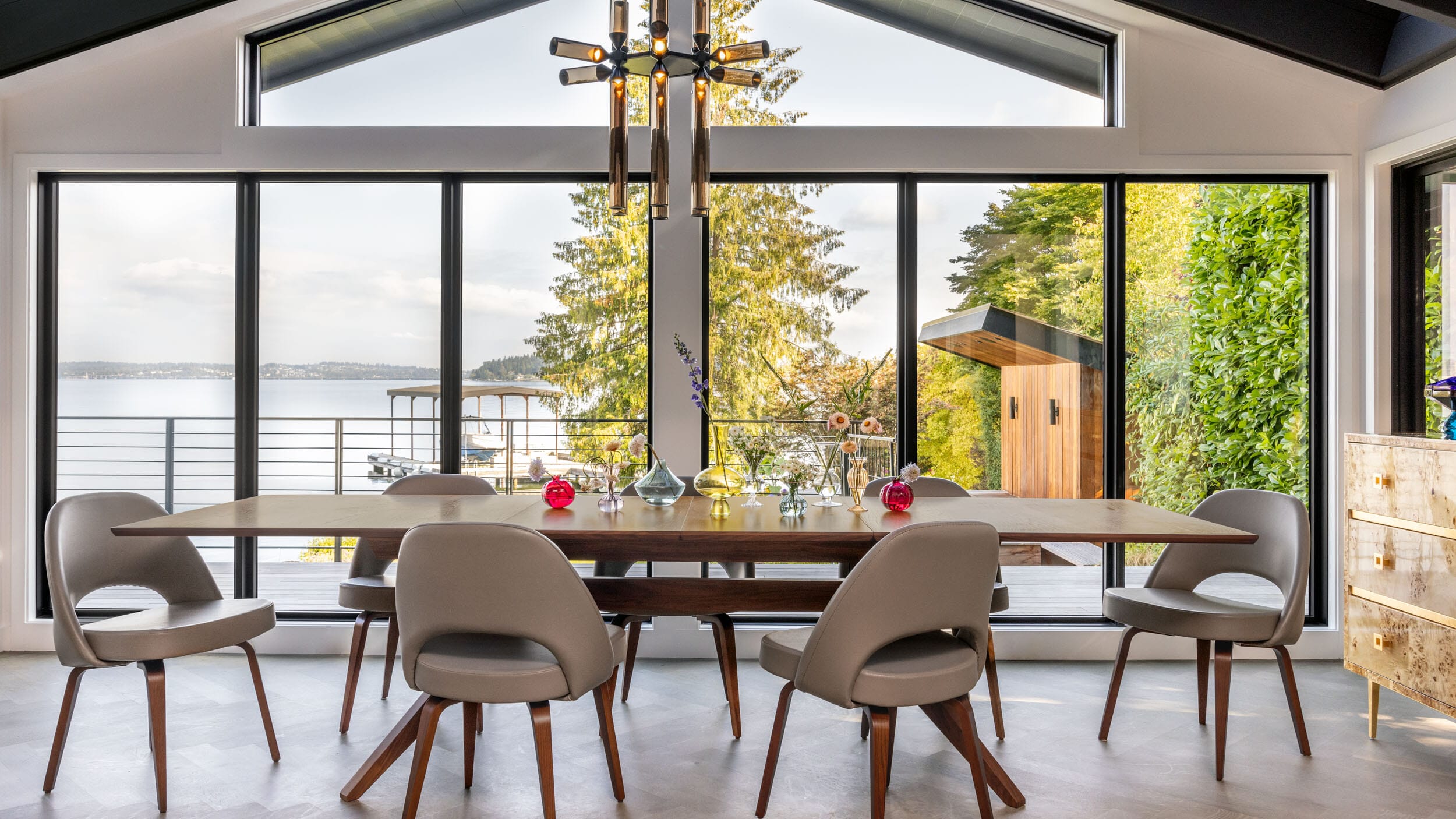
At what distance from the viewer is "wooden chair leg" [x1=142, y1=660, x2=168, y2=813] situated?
2312 mm

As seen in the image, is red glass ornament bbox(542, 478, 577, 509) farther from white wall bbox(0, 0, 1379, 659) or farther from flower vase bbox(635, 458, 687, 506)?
white wall bbox(0, 0, 1379, 659)

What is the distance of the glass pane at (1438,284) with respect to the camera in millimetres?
3479

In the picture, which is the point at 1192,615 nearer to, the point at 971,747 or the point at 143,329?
the point at 971,747

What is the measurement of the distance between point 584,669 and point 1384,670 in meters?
2.82

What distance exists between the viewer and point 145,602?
404cm

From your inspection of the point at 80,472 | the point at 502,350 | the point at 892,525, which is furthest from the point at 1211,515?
the point at 80,472

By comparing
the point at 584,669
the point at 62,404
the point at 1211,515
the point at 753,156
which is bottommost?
the point at 584,669

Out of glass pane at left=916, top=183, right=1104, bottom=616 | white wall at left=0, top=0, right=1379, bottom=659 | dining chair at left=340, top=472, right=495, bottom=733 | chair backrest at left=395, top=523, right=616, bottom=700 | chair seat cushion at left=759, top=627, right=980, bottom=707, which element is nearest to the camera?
chair backrest at left=395, top=523, right=616, bottom=700

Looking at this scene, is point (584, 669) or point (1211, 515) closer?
point (584, 669)

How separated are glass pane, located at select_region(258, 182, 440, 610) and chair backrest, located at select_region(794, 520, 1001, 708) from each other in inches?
102

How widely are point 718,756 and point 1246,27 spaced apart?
3.66 m

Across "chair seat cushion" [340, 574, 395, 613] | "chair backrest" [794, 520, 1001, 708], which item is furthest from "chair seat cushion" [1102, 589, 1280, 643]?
"chair seat cushion" [340, 574, 395, 613]

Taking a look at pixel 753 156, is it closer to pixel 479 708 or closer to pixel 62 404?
pixel 479 708

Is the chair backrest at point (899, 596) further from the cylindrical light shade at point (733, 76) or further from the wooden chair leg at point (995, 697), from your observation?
the cylindrical light shade at point (733, 76)
